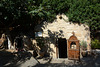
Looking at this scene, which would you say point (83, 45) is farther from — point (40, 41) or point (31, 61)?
point (31, 61)

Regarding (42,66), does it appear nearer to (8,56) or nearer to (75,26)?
(8,56)

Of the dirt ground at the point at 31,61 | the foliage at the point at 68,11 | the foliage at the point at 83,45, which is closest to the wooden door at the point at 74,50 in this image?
the dirt ground at the point at 31,61

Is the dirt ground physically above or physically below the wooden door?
below

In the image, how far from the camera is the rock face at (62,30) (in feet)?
27.7

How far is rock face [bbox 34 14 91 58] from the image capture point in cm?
845

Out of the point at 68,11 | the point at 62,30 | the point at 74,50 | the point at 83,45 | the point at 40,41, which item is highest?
the point at 68,11

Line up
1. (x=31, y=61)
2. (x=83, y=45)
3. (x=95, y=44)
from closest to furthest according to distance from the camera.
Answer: (x=31, y=61) → (x=83, y=45) → (x=95, y=44)

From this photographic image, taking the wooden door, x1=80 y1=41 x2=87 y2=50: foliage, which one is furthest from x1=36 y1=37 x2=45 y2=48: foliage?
x1=80 y1=41 x2=87 y2=50: foliage

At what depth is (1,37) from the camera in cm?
1077

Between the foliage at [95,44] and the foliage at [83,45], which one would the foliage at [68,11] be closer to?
the foliage at [95,44]

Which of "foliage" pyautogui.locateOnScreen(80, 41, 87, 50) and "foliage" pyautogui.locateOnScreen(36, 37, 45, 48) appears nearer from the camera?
"foliage" pyautogui.locateOnScreen(80, 41, 87, 50)

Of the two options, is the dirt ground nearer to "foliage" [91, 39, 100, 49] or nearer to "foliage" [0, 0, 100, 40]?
"foliage" [91, 39, 100, 49]

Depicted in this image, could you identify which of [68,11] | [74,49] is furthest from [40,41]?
[68,11]

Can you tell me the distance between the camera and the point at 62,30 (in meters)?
8.88
